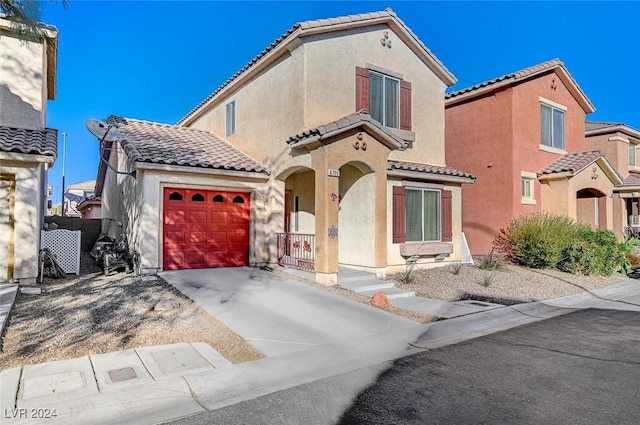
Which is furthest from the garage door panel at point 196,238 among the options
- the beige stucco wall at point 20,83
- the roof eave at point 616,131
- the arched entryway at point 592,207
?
the roof eave at point 616,131

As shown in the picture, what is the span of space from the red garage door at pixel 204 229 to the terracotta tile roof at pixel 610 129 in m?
22.6

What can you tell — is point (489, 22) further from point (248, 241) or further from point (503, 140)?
point (248, 241)

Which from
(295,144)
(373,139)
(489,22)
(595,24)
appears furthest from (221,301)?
(595,24)

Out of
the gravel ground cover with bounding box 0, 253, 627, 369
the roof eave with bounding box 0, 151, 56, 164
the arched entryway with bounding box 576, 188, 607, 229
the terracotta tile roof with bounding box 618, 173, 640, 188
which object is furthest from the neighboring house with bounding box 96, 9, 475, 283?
the terracotta tile roof with bounding box 618, 173, 640, 188

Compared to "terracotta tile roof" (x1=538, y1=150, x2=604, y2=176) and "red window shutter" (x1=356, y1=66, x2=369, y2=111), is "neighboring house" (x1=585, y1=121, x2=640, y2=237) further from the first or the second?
"red window shutter" (x1=356, y1=66, x2=369, y2=111)

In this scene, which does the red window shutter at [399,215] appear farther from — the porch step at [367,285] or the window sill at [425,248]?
the porch step at [367,285]

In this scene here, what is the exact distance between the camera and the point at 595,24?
66.9 ft

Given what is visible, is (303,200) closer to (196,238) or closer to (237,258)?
(237,258)

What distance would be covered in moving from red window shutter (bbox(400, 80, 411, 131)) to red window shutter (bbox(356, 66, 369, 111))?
155 centimetres

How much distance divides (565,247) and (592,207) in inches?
334

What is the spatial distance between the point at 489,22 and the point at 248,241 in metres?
16.9

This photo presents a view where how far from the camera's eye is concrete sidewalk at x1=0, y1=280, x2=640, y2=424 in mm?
4086

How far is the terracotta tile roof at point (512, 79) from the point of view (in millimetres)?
15992

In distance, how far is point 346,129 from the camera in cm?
1038
